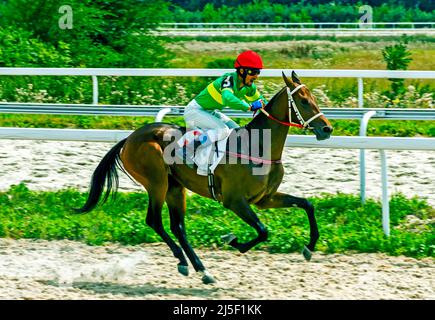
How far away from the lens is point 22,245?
8.53 metres

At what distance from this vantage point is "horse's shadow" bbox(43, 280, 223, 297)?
6.95 meters

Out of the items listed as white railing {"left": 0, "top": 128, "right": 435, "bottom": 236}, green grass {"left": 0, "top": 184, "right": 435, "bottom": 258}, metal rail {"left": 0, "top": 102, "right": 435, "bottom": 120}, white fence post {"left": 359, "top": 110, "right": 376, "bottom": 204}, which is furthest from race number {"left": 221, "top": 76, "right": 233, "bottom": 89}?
metal rail {"left": 0, "top": 102, "right": 435, "bottom": 120}

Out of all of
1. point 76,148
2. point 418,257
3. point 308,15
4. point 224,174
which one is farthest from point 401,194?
point 308,15

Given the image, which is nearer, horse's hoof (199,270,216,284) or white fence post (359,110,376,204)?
horse's hoof (199,270,216,284)

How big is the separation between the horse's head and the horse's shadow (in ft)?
4.59

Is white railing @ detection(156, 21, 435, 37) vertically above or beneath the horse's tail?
above

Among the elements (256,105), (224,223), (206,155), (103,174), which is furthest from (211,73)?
(256,105)

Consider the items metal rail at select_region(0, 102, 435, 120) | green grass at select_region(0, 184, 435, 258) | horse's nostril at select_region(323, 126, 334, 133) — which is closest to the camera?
horse's nostril at select_region(323, 126, 334, 133)

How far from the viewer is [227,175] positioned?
756 cm

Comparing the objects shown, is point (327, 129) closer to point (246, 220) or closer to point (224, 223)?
point (246, 220)

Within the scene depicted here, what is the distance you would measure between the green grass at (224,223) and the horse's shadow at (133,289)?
132 centimetres

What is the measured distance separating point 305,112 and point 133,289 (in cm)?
181

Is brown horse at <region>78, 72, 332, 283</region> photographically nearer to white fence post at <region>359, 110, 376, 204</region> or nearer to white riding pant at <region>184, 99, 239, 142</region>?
white riding pant at <region>184, 99, 239, 142</region>
